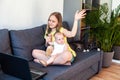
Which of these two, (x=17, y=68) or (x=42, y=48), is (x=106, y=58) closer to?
(x=42, y=48)

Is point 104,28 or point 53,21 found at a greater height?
point 53,21

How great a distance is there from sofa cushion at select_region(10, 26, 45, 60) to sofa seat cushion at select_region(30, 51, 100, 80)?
18cm

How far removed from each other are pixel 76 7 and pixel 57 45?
108 centimetres

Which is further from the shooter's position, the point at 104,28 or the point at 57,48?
the point at 104,28

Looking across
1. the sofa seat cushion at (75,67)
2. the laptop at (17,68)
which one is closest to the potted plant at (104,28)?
the sofa seat cushion at (75,67)

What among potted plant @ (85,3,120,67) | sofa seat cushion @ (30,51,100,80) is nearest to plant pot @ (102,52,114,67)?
potted plant @ (85,3,120,67)

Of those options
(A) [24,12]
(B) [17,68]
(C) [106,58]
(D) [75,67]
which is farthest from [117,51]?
(B) [17,68]

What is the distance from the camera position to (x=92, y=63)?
285cm

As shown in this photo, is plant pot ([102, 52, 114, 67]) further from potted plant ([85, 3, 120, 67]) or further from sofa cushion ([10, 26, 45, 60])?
sofa cushion ([10, 26, 45, 60])

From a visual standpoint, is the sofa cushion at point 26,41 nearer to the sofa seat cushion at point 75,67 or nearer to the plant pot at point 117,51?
the sofa seat cushion at point 75,67

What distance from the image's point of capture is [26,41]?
2.50 meters

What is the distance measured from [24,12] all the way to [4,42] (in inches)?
27.3

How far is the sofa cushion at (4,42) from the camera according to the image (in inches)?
87.9

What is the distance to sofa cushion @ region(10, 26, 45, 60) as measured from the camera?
2.42 meters
